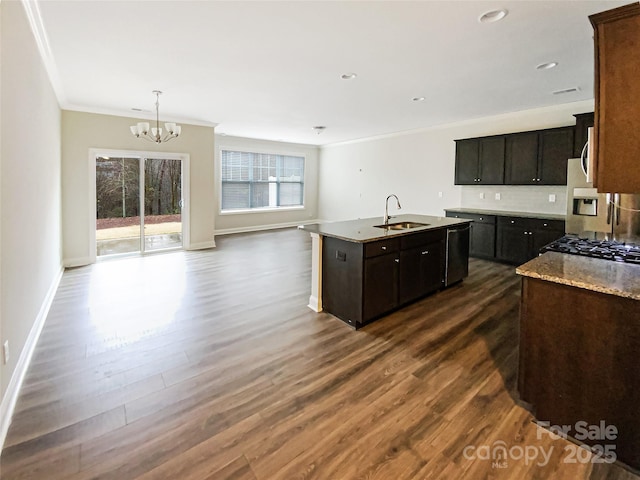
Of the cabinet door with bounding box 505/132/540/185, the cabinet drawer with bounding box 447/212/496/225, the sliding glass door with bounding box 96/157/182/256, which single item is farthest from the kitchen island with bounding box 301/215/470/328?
the sliding glass door with bounding box 96/157/182/256

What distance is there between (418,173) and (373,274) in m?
5.22

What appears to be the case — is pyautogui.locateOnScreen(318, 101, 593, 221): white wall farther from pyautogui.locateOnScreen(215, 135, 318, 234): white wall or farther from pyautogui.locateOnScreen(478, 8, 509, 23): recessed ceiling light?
pyautogui.locateOnScreen(478, 8, 509, 23): recessed ceiling light

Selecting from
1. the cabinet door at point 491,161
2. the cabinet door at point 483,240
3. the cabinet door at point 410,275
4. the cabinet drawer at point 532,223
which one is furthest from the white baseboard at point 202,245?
the cabinet drawer at point 532,223

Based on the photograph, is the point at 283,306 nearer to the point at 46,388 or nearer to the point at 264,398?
the point at 264,398

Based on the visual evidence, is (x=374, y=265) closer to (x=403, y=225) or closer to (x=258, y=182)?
(x=403, y=225)

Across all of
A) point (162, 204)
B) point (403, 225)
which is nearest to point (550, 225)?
point (403, 225)

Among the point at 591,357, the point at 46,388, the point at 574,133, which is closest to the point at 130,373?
the point at 46,388

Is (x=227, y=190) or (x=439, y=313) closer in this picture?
(x=439, y=313)

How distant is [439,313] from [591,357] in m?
1.90

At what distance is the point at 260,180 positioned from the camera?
979cm

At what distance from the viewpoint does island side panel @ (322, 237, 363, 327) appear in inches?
126

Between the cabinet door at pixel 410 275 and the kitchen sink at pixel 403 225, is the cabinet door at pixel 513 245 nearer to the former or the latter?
the kitchen sink at pixel 403 225

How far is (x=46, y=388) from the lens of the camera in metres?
2.28

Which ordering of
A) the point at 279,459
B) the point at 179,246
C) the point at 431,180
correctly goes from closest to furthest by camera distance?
the point at 279,459 < the point at 179,246 < the point at 431,180
